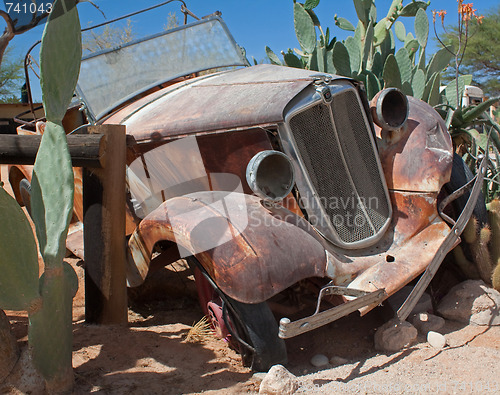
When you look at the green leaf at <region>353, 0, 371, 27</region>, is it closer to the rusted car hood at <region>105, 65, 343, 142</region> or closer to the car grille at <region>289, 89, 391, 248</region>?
the rusted car hood at <region>105, 65, 343, 142</region>

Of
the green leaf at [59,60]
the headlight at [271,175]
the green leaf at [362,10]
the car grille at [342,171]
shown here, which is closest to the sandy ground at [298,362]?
the car grille at [342,171]

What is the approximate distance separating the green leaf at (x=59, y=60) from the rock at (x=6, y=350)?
1029 mm

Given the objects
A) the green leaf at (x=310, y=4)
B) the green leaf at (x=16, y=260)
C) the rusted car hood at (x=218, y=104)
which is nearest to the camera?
the green leaf at (x=16, y=260)

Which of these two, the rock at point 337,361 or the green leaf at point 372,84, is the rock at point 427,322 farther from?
the green leaf at point 372,84

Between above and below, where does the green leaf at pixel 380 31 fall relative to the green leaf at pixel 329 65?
above

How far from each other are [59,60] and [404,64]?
13.2 feet

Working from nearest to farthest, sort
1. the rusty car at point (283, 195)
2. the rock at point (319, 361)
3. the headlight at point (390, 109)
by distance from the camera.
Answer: the rusty car at point (283, 195)
the rock at point (319, 361)
the headlight at point (390, 109)

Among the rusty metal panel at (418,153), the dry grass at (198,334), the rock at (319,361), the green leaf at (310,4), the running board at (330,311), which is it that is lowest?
the rock at (319,361)

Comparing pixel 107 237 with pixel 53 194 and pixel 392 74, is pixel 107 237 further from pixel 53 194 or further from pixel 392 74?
pixel 392 74

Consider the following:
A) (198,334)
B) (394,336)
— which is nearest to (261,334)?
(198,334)

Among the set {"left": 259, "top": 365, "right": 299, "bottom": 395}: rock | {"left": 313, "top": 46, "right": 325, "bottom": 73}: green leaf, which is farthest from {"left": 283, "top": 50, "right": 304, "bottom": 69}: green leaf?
{"left": 259, "top": 365, "right": 299, "bottom": 395}: rock

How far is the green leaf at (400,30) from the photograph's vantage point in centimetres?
722

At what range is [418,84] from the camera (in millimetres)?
5324

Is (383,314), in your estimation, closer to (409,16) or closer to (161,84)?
(161,84)
